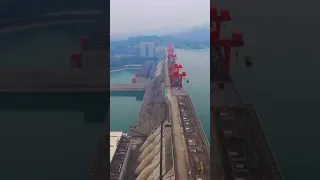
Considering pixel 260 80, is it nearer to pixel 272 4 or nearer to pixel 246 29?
pixel 246 29

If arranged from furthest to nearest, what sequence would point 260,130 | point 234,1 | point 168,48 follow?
point 168,48, point 260,130, point 234,1

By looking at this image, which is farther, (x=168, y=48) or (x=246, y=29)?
(x=168, y=48)
